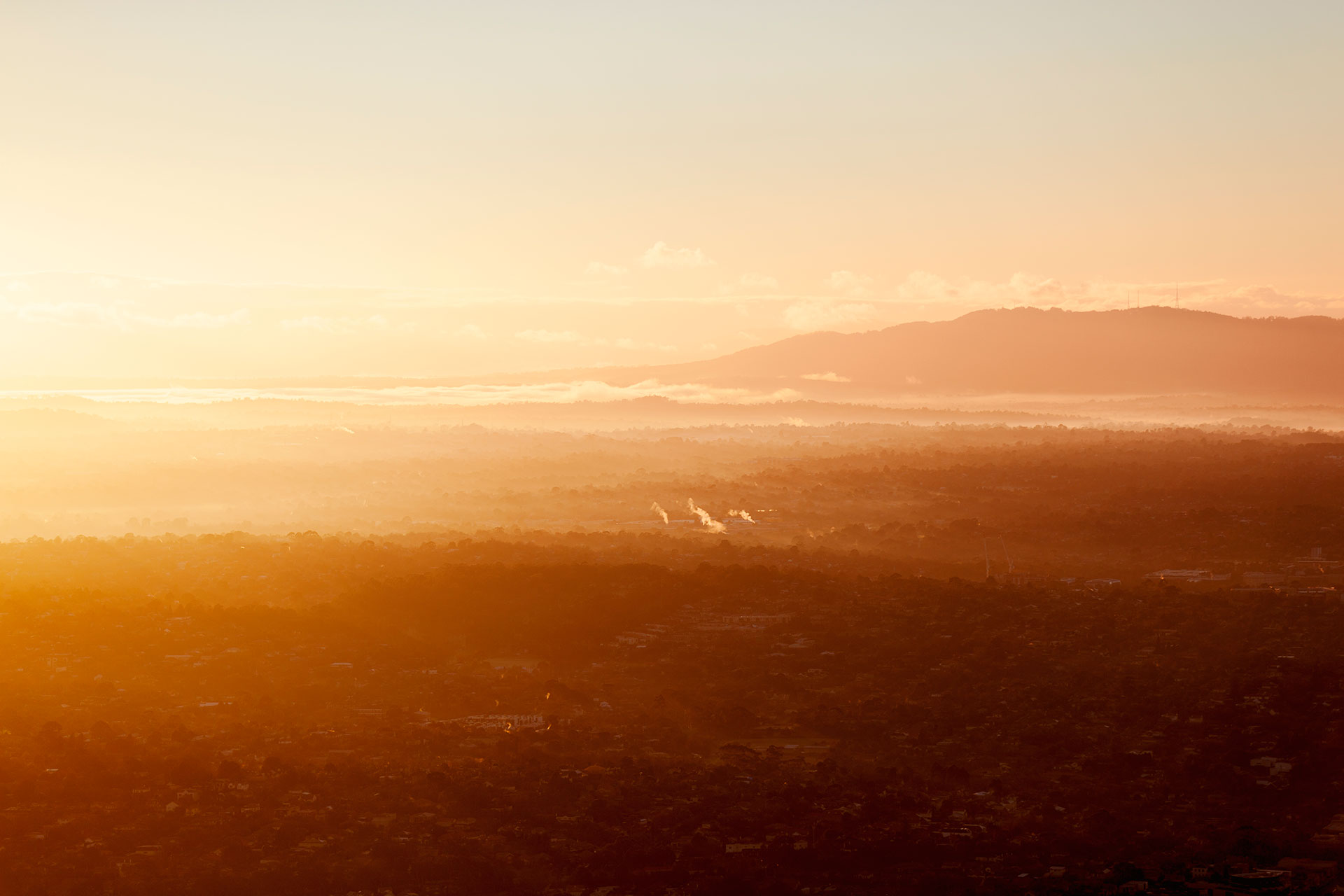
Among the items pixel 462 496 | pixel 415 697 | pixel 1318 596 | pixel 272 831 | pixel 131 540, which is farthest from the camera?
pixel 462 496

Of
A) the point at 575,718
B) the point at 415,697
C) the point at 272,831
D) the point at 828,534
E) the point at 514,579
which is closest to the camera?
the point at 272,831

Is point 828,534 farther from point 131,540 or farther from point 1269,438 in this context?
point 1269,438

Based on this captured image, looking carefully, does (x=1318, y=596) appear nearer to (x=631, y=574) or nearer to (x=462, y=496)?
(x=631, y=574)

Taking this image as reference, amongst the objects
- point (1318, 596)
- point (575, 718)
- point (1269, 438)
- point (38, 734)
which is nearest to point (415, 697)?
point (575, 718)

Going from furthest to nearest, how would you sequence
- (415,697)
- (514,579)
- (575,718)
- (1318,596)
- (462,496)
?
(462,496), (514,579), (1318,596), (415,697), (575,718)

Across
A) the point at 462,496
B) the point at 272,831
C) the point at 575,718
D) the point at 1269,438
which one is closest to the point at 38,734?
the point at 272,831

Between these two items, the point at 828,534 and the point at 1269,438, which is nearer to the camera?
the point at 828,534
